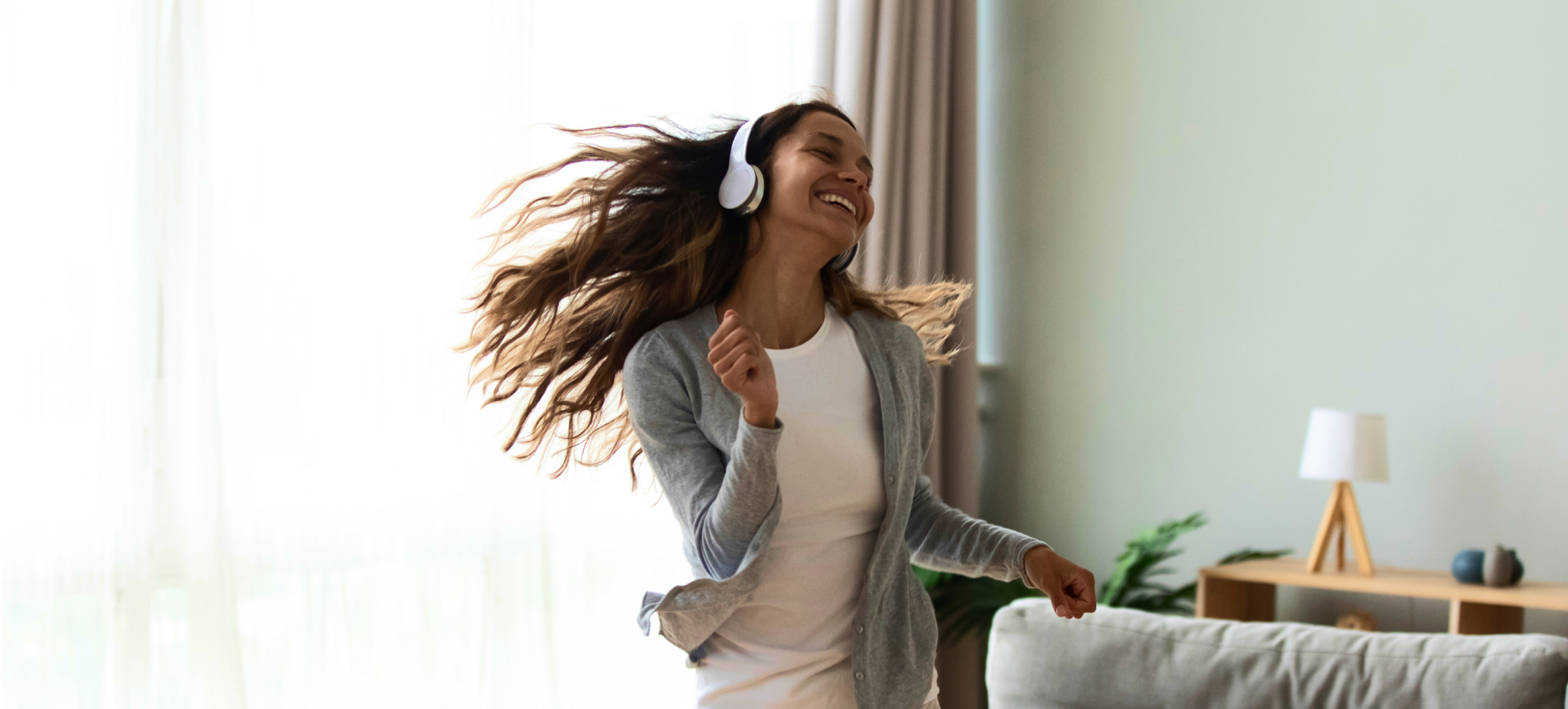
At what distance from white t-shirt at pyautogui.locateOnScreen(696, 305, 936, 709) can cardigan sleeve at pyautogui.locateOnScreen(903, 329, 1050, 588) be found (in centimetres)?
15

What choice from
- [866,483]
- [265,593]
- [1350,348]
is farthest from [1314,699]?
[265,593]

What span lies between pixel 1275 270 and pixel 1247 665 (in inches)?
62.9

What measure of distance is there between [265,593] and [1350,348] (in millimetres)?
2569

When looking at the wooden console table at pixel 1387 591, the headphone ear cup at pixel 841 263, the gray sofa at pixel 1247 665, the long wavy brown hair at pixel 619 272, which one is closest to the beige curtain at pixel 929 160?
the wooden console table at pixel 1387 591

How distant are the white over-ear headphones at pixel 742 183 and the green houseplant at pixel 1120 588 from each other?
1.71m

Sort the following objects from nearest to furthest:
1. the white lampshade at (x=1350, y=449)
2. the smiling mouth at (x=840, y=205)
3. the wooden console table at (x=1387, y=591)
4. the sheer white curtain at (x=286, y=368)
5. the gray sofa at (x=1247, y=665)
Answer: the smiling mouth at (x=840, y=205) < the gray sofa at (x=1247, y=665) < the sheer white curtain at (x=286, y=368) < the wooden console table at (x=1387, y=591) < the white lampshade at (x=1350, y=449)

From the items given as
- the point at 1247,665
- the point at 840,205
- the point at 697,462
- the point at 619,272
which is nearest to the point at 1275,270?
the point at 1247,665

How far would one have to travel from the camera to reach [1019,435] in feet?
11.5

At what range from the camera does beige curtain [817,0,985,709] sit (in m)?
3.01

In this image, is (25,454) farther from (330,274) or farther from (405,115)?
(405,115)

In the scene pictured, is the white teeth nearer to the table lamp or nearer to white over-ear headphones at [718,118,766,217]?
white over-ear headphones at [718,118,766,217]

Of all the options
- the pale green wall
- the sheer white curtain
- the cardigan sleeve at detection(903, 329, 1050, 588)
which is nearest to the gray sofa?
the cardigan sleeve at detection(903, 329, 1050, 588)

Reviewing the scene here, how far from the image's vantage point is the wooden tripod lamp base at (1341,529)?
264 cm

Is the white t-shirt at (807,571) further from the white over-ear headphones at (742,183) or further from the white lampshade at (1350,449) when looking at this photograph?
the white lampshade at (1350,449)
